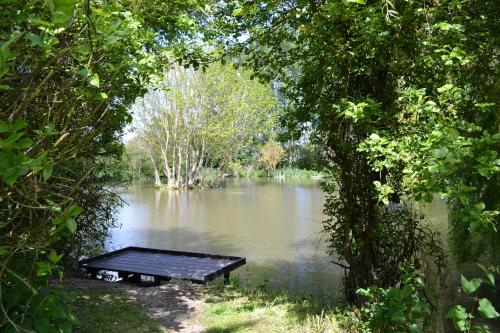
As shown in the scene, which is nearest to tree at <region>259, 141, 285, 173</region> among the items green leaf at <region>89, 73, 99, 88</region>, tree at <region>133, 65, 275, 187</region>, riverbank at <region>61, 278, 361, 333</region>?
tree at <region>133, 65, 275, 187</region>

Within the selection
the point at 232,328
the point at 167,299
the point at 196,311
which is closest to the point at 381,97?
the point at 232,328

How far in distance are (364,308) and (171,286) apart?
3316mm

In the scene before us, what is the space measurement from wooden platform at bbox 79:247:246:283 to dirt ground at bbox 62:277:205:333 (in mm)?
170

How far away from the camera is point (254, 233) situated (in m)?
13.2

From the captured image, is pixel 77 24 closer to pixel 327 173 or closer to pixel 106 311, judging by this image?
pixel 327 173

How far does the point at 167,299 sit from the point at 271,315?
1522mm

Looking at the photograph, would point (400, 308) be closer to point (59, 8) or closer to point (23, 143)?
point (23, 143)

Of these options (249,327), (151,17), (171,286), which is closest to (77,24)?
(151,17)

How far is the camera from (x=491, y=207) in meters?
5.73

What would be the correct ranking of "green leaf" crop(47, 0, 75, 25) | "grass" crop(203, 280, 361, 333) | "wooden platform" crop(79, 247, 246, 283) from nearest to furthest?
1. "green leaf" crop(47, 0, 75, 25)
2. "grass" crop(203, 280, 361, 333)
3. "wooden platform" crop(79, 247, 246, 283)

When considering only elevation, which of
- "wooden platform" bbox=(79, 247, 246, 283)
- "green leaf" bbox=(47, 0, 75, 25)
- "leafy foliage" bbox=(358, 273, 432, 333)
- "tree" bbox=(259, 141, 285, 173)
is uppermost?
"tree" bbox=(259, 141, 285, 173)

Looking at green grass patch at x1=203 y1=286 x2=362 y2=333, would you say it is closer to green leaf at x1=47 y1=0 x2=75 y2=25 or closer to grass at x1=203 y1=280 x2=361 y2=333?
grass at x1=203 y1=280 x2=361 y2=333

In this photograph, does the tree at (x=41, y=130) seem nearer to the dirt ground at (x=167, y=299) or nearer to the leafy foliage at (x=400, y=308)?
the leafy foliage at (x=400, y=308)

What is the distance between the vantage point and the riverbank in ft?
15.0
